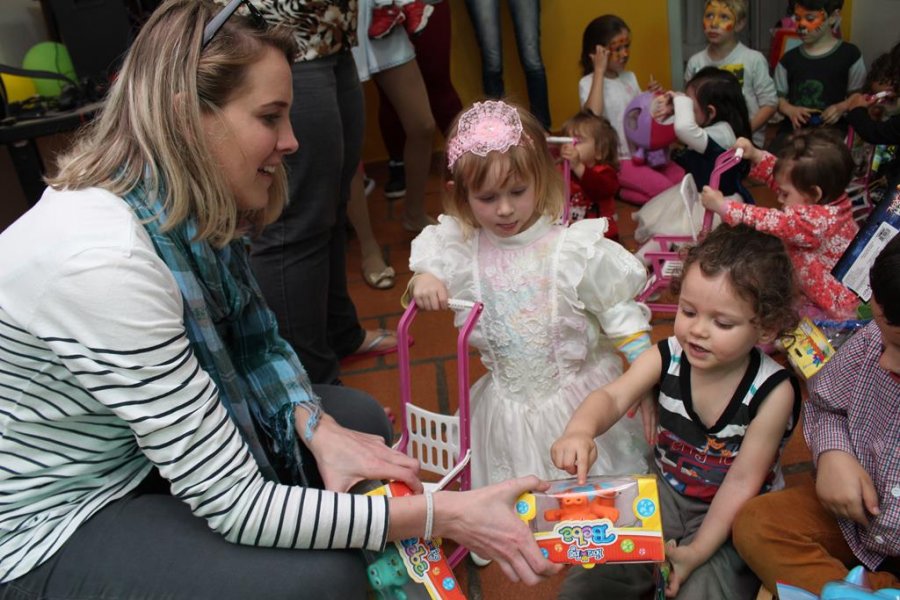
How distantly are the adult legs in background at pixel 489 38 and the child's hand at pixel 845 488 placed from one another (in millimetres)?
3275

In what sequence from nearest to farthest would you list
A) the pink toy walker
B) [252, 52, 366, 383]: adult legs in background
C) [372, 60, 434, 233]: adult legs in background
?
the pink toy walker, [252, 52, 366, 383]: adult legs in background, [372, 60, 434, 233]: adult legs in background

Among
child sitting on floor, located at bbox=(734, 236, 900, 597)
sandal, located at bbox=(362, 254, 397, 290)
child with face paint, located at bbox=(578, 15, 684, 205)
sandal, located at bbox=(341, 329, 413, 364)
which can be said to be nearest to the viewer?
child sitting on floor, located at bbox=(734, 236, 900, 597)

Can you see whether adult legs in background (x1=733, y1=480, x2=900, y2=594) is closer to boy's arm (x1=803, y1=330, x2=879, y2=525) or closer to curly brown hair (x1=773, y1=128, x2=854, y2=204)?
boy's arm (x1=803, y1=330, x2=879, y2=525)

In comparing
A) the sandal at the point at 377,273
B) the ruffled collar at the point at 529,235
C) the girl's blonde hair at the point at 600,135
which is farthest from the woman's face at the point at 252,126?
the girl's blonde hair at the point at 600,135

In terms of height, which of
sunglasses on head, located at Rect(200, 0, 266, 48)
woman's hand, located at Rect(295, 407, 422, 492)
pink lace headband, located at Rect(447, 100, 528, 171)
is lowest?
woman's hand, located at Rect(295, 407, 422, 492)

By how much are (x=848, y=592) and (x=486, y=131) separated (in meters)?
1.14

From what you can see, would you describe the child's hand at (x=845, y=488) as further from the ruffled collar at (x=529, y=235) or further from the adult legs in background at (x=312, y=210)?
the adult legs in background at (x=312, y=210)

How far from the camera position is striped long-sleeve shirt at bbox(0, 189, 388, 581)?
1.04 meters

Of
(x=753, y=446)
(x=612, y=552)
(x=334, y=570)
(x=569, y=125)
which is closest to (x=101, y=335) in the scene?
(x=334, y=570)

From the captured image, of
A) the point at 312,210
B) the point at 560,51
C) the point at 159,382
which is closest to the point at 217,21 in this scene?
the point at 159,382

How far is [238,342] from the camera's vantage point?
5.10ft

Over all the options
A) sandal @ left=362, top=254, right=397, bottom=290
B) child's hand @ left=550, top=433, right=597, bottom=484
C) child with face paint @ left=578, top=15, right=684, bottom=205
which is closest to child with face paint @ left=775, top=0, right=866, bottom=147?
child with face paint @ left=578, top=15, right=684, bottom=205

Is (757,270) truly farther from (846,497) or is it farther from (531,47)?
(531,47)

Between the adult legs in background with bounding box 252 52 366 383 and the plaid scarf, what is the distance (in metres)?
0.45
